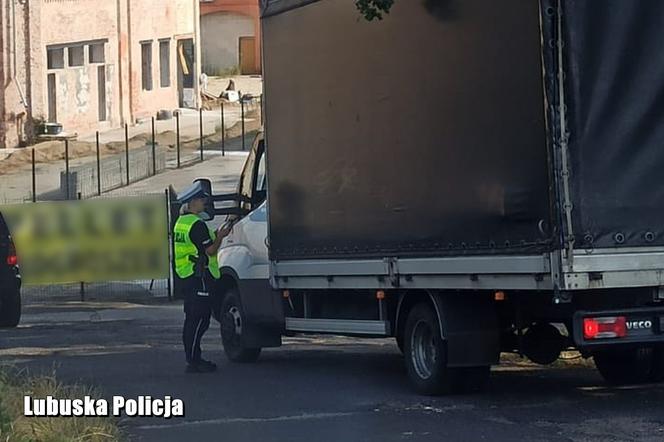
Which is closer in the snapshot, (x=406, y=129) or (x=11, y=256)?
(x=406, y=129)

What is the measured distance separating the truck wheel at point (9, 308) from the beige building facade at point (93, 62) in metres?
20.3

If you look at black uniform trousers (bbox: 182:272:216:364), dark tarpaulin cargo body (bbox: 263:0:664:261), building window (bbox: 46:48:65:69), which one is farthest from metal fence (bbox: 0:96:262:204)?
dark tarpaulin cargo body (bbox: 263:0:664:261)

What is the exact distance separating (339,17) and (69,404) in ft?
13.4

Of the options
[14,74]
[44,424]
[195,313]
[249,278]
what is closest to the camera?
[44,424]

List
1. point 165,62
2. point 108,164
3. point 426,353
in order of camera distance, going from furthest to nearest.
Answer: point 165,62 < point 108,164 < point 426,353

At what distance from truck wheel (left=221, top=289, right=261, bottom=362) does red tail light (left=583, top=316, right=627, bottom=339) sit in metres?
5.18

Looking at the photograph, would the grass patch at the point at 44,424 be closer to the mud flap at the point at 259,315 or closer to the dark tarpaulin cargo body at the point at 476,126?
the dark tarpaulin cargo body at the point at 476,126

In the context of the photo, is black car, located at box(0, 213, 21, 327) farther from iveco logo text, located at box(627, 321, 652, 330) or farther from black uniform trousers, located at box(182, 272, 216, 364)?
iveco logo text, located at box(627, 321, 652, 330)

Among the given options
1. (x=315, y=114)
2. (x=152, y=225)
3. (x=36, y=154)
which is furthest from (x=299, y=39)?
(x=36, y=154)

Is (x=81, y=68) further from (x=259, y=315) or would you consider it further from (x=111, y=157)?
(x=259, y=315)

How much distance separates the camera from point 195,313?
46.6ft

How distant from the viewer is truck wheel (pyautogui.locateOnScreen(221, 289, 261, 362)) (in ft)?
48.9

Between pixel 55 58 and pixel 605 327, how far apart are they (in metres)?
33.4

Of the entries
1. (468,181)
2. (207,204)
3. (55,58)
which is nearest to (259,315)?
(207,204)
